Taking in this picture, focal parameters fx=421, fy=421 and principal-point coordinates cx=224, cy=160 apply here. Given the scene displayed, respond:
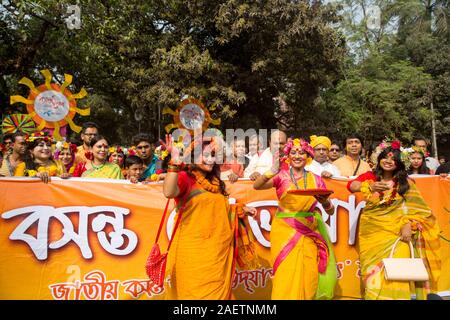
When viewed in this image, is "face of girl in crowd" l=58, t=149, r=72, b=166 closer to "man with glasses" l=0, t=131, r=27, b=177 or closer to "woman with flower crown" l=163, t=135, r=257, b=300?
"man with glasses" l=0, t=131, r=27, b=177

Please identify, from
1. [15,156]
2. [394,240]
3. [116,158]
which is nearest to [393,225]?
[394,240]

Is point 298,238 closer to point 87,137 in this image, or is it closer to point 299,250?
point 299,250

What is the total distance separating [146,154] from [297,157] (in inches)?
67.7

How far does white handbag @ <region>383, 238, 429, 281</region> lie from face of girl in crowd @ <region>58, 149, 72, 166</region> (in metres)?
3.28

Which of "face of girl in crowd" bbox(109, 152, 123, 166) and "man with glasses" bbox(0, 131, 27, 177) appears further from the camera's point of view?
"face of girl in crowd" bbox(109, 152, 123, 166)

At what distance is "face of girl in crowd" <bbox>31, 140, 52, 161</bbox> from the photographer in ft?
12.5

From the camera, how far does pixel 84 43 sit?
9336 mm

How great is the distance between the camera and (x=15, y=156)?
13.2 ft

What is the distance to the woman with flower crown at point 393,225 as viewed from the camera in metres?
3.35

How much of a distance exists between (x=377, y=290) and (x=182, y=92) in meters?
8.33

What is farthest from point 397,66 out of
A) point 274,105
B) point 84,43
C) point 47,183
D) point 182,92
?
point 47,183

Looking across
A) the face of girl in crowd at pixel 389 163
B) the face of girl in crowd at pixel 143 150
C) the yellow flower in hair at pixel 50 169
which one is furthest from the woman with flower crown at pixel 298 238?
the yellow flower in hair at pixel 50 169

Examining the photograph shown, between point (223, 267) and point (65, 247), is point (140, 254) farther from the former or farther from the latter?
point (223, 267)

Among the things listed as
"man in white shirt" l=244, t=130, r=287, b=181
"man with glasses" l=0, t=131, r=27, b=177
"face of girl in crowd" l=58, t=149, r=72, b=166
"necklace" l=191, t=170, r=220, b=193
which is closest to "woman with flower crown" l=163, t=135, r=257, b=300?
"necklace" l=191, t=170, r=220, b=193
